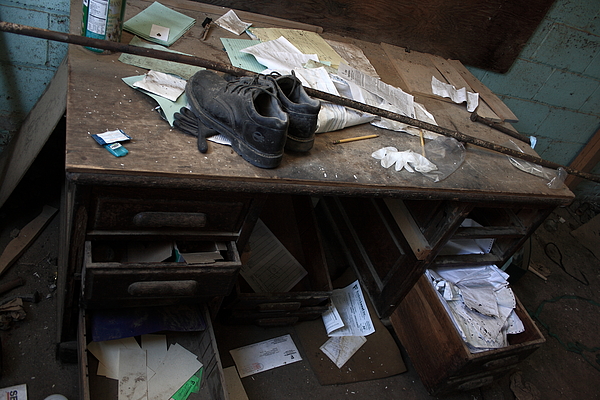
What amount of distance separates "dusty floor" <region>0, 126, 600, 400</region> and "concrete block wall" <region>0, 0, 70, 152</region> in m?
0.26

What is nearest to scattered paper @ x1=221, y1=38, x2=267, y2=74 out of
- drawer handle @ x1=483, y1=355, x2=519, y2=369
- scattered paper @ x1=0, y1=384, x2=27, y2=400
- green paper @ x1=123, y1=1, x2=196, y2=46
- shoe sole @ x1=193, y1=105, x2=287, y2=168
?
green paper @ x1=123, y1=1, x2=196, y2=46

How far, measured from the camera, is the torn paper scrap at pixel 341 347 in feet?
5.43

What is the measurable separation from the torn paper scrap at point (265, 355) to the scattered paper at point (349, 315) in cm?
19

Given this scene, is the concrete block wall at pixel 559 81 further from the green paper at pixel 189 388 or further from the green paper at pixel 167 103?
the green paper at pixel 189 388

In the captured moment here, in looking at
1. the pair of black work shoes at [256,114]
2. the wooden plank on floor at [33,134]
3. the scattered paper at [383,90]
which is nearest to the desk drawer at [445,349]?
the scattered paper at [383,90]

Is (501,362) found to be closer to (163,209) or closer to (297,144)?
(297,144)

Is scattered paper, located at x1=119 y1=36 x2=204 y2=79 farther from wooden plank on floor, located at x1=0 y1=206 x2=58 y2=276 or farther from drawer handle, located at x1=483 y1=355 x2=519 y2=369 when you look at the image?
drawer handle, located at x1=483 y1=355 x2=519 y2=369

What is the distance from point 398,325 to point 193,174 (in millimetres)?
A: 1218

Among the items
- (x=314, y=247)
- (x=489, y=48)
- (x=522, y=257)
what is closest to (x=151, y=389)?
(x=314, y=247)

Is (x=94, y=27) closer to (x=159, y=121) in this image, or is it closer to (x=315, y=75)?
(x=159, y=121)

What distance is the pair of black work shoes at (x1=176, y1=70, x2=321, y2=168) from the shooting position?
924 millimetres

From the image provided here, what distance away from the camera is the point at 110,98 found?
100 cm

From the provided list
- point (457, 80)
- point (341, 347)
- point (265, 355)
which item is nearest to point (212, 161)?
point (265, 355)

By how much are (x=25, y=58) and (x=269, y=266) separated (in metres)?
1.26
